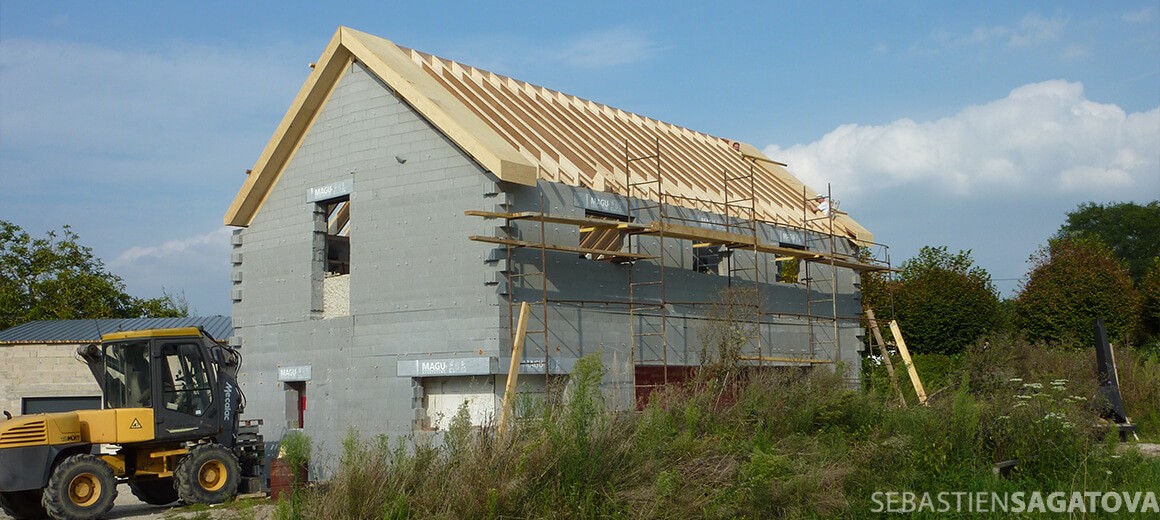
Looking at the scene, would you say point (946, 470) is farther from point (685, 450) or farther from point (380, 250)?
point (380, 250)

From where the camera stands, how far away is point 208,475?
49.1 ft

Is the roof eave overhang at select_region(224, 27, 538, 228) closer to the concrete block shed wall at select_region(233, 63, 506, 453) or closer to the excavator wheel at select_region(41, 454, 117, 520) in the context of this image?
the concrete block shed wall at select_region(233, 63, 506, 453)

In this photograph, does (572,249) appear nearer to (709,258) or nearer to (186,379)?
(709,258)

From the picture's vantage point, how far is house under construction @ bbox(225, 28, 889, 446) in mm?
17531

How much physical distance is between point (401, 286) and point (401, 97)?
319cm

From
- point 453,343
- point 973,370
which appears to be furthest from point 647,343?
point 973,370

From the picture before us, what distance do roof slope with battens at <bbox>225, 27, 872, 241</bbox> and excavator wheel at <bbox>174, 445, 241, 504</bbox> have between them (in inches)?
222

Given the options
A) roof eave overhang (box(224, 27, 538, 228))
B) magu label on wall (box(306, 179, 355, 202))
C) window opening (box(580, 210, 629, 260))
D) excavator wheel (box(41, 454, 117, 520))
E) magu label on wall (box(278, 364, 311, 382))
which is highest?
roof eave overhang (box(224, 27, 538, 228))

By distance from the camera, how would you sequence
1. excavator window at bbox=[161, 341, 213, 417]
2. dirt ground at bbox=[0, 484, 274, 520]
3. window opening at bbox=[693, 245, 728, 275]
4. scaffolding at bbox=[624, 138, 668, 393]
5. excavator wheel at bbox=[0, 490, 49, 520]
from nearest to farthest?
dirt ground at bbox=[0, 484, 274, 520], excavator wheel at bbox=[0, 490, 49, 520], excavator window at bbox=[161, 341, 213, 417], scaffolding at bbox=[624, 138, 668, 393], window opening at bbox=[693, 245, 728, 275]

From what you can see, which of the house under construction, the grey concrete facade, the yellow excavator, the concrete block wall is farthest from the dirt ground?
the concrete block wall

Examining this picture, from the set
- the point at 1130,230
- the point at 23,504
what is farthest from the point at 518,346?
the point at 1130,230

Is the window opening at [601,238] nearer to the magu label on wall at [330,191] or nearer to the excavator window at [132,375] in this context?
the magu label on wall at [330,191]

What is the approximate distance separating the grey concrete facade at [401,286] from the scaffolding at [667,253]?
0.10m

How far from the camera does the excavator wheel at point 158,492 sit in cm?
1571
